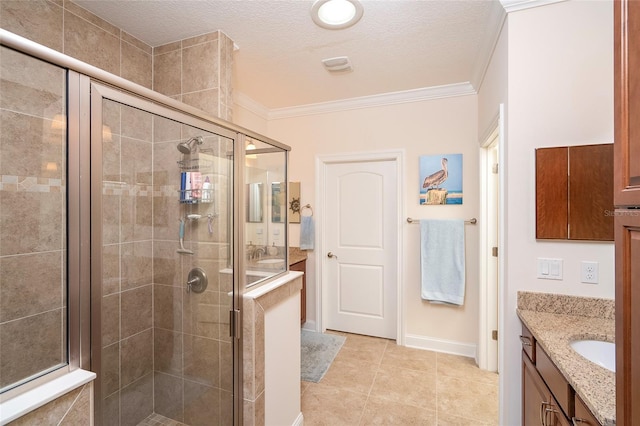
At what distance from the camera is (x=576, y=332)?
4.32 ft

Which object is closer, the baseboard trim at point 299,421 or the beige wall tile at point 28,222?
the beige wall tile at point 28,222

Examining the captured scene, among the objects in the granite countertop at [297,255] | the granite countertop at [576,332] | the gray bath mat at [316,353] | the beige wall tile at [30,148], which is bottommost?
the gray bath mat at [316,353]

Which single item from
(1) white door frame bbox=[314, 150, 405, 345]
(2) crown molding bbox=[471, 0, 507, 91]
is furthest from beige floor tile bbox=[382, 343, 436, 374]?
(2) crown molding bbox=[471, 0, 507, 91]

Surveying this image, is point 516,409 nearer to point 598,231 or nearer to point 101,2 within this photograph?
point 598,231

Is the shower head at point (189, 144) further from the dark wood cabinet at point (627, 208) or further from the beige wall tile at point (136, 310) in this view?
the dark wood cabinet at point (627, 208)

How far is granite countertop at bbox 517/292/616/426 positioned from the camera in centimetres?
87

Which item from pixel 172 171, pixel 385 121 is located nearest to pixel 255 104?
pixel 385 121

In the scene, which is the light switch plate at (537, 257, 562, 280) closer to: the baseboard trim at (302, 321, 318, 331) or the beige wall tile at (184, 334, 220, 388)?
the beige wall tile at (184, 334, 220, 388)

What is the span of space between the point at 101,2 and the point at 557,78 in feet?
8.40

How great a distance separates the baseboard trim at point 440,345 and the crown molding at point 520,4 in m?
2.69

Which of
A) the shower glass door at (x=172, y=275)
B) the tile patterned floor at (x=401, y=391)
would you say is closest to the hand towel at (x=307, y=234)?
the tile patterned floor at (x=401, y=391)

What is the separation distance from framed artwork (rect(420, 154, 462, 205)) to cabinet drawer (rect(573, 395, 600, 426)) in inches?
80.8

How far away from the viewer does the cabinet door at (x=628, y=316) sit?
0.57 meters

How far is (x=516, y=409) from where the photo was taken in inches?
65.6
